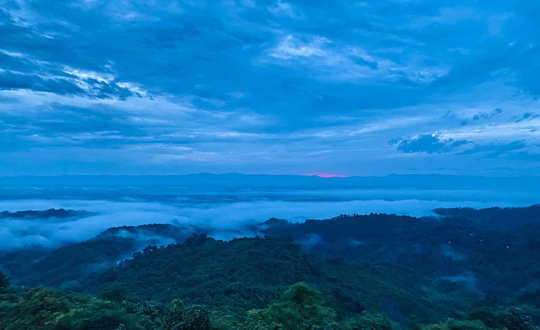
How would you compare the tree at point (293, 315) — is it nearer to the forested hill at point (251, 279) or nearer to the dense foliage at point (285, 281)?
the dense foliage at point (285, 281)

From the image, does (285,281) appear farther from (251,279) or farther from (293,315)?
(293,315)

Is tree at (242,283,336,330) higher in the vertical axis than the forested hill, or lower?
higher

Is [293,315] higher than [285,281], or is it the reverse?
[293,315]

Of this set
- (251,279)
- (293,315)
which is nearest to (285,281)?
(251,279)

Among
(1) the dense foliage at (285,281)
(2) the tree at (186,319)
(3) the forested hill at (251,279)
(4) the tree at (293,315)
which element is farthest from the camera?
(3) the forested hill at (251,279)

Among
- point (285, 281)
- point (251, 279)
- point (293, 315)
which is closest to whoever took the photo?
point (293, 315)

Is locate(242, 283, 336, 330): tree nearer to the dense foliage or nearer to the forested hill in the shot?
the dense foliage

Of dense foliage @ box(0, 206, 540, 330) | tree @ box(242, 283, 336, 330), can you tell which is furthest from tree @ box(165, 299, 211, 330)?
tree @ box(242, 283, 336, 330)

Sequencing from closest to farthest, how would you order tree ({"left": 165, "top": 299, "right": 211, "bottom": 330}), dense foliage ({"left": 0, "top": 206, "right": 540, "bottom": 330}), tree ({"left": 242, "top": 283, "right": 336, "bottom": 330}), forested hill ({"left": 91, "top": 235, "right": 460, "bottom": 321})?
tree ({"left": 165, "top": 299, "right": 211, "bottom": 330})
tree ({"left": 242, "top": 283, "right": 336, "bottom": 330})
dense foliage ({"left": 0, "top": 206, "right": 540, "bottom": 330})
forested hill ({"left": 91, "top": 235, "right": 460, "bottom": 321})

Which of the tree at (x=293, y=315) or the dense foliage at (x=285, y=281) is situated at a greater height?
the tree at (x=293, y=315)

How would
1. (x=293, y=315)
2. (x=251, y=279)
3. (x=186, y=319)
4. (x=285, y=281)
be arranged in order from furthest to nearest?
(x=285, y=281), (x=251, y=279), (x=293, y=315), (x=186, y=319)

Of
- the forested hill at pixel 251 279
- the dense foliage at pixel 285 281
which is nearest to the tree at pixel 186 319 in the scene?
the dense foliage at pixel 285 281

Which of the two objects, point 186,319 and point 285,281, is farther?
point 285,281

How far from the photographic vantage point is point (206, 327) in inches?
502
